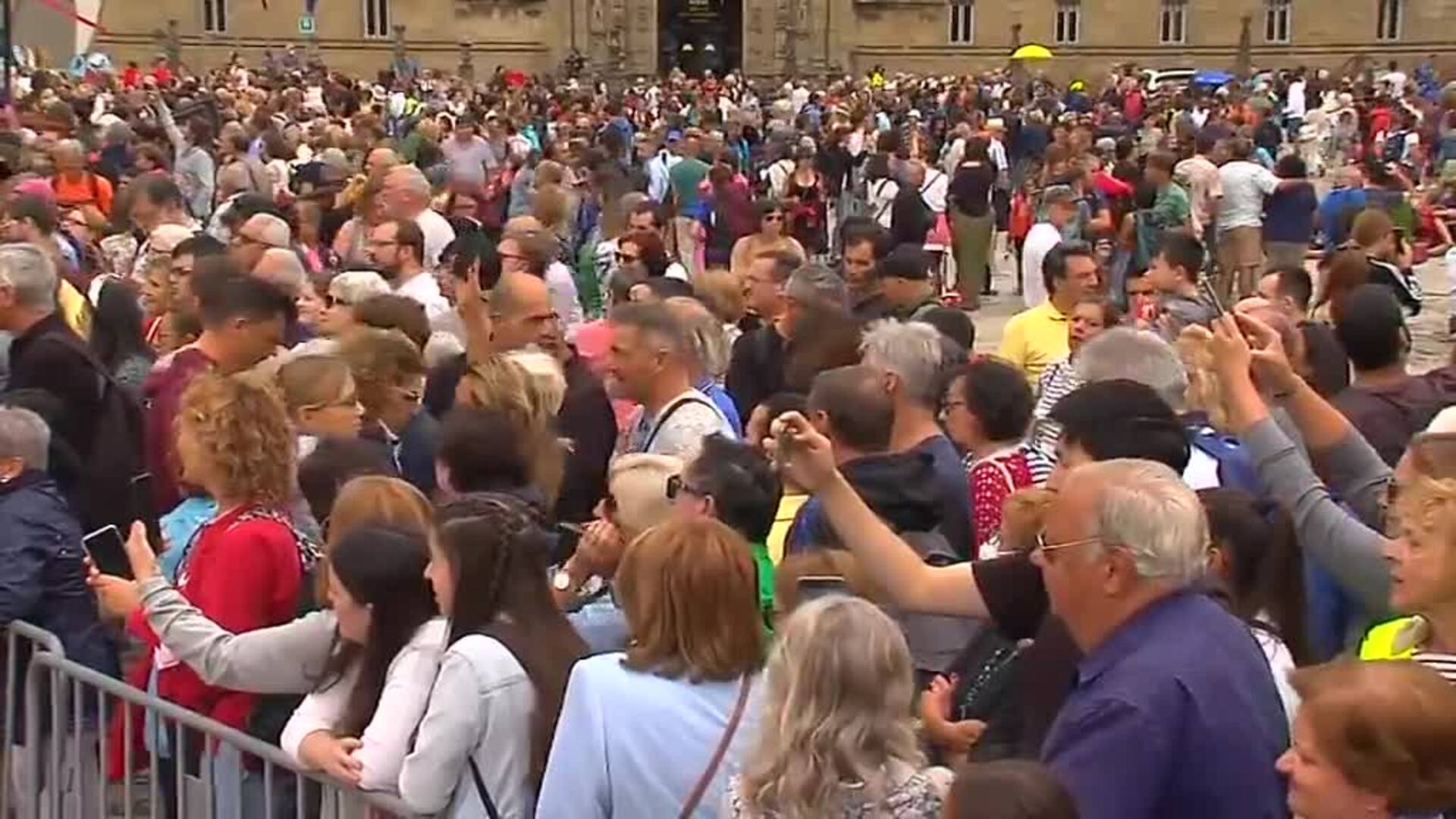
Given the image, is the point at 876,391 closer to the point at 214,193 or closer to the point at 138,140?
the point at 214,193

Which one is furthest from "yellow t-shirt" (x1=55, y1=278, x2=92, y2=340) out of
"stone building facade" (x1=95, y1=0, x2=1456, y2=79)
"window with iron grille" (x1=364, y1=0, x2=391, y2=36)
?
"window with iron grille" (x1=364, y1=0, x2=391, y2=36)

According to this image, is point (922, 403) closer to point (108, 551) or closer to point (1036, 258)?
point (108, 551)

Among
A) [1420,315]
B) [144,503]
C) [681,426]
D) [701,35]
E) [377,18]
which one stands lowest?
[1420,315]

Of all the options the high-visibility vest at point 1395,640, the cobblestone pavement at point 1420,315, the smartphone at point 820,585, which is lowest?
the cobblestone pavement at point 1420,315

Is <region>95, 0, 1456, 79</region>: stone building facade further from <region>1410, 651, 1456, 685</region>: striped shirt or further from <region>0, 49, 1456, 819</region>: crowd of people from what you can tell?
<region>1410, 651, 1456, 685</region>: striped shirt

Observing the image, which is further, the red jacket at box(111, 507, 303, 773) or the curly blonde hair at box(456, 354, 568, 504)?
the curly blonde hair at box(456, 354, 568, 504)

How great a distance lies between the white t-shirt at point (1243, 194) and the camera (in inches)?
704

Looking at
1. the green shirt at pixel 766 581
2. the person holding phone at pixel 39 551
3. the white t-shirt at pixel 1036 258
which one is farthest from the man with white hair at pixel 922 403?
the white t-shirt at pixel 1036 258

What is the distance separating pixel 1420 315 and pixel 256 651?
15881mm

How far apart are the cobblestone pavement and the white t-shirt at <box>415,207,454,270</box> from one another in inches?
186

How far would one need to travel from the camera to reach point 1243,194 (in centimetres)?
1789

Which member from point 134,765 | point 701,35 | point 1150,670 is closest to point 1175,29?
point 701,35

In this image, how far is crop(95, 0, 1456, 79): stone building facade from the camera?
54625 mm

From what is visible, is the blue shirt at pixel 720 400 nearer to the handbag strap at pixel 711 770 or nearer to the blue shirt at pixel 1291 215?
the handbag strap at pixel 711 770
